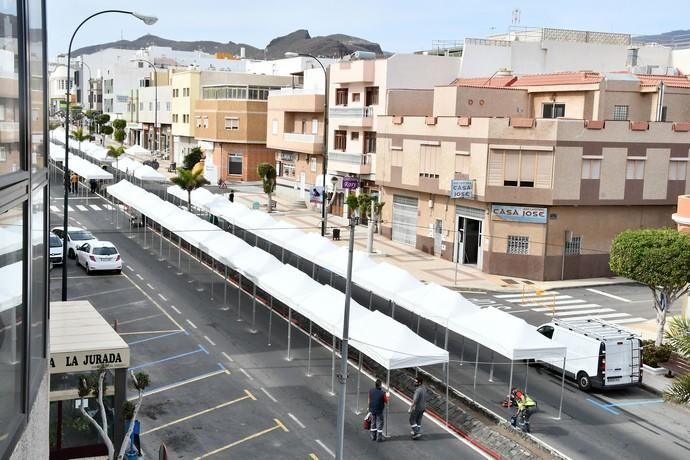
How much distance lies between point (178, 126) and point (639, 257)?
70018mm

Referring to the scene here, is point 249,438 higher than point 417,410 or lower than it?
lower

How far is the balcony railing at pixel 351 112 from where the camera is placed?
51.8 metres

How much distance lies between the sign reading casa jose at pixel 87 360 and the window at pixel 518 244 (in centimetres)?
2711

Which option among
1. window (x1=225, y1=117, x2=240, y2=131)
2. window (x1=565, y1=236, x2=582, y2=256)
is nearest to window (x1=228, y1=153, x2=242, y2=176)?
window (x1=225, y1=117, x2=240, y2=131)

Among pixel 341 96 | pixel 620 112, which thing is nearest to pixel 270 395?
pixel 620 112

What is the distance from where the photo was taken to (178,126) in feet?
292

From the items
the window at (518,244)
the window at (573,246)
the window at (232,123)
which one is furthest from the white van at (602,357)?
the window at (232,123)

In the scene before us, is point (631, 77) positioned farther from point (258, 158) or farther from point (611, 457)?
point (258, 158)

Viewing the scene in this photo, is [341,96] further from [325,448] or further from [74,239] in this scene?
[325,448]

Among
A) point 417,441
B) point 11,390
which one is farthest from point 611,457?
point 11,390

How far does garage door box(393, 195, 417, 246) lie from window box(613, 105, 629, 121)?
38.0 ft

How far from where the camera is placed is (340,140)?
2192 inches

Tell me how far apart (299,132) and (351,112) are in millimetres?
11985

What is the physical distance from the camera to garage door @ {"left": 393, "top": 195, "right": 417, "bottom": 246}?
4528cm
